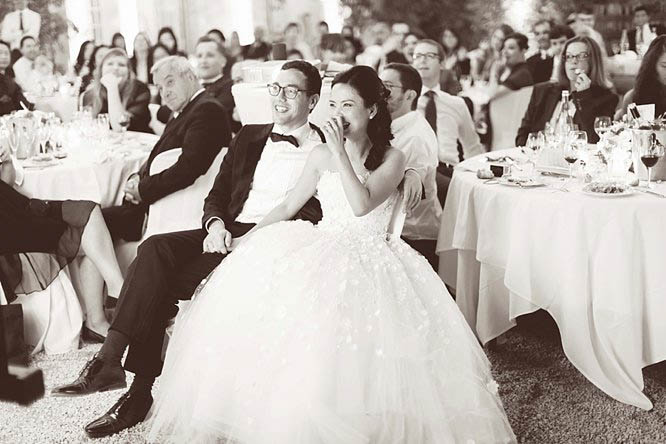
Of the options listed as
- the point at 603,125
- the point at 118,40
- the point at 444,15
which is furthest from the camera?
the point at 444,15

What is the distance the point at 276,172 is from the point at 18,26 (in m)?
6.05

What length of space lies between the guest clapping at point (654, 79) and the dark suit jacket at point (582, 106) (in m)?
0.15

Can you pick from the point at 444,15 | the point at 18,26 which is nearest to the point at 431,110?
the point at 444,15

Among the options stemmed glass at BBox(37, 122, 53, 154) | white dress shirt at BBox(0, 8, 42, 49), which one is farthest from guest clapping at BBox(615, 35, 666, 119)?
white dress shirt at BBox(0, 8, 42, 49)

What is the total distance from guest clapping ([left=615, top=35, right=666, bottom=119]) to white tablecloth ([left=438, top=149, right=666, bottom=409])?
148cm

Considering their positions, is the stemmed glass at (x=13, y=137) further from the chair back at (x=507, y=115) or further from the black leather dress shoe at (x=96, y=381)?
the chair back at (x=507, y=115)

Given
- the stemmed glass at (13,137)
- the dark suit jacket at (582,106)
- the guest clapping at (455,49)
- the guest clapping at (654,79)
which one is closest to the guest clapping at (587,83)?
the dark suit jacket at (582,106)

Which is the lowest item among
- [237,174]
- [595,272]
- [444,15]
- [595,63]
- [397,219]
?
[595,272]

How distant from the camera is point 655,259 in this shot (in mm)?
2645

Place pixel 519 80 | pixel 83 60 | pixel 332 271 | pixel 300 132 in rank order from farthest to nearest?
pixel 83 60 < pixel 519 80 < pixel 300 132 < pixel 332 271

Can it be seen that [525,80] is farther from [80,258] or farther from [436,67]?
[80,258]

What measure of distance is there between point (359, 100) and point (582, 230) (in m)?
0.90

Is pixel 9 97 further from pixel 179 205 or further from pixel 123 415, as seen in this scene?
pixel 123 415

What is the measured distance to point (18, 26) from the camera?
26.2 ft
